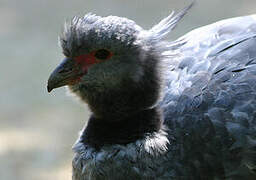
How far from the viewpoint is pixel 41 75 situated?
399 centimetres

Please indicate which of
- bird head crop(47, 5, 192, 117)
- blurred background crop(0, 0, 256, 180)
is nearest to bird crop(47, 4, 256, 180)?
bird head crop(47, 5, 192, 117)

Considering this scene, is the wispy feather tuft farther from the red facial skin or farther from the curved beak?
the curved beak

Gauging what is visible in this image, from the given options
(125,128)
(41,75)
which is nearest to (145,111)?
(125,128)

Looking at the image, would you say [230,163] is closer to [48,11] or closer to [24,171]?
[24,171]

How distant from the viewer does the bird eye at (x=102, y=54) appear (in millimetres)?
2154

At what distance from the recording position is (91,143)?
222cm

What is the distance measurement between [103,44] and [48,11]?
260 centimetres

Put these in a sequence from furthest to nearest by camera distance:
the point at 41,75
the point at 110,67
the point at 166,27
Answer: the point at 41,75 → the point at 166,27 → the point at 110,67

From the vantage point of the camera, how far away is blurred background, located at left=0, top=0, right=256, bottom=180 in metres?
3.36

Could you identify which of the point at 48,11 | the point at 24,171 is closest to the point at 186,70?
the point at 24,171

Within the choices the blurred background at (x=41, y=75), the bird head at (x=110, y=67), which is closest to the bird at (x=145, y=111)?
the bird head at (x=110, y=67)

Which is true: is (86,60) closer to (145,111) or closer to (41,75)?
(145,111)

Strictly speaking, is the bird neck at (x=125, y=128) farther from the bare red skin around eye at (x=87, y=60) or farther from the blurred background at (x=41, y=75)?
the blurred background at (x=41, y=75)

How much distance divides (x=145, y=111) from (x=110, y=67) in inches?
8.4
